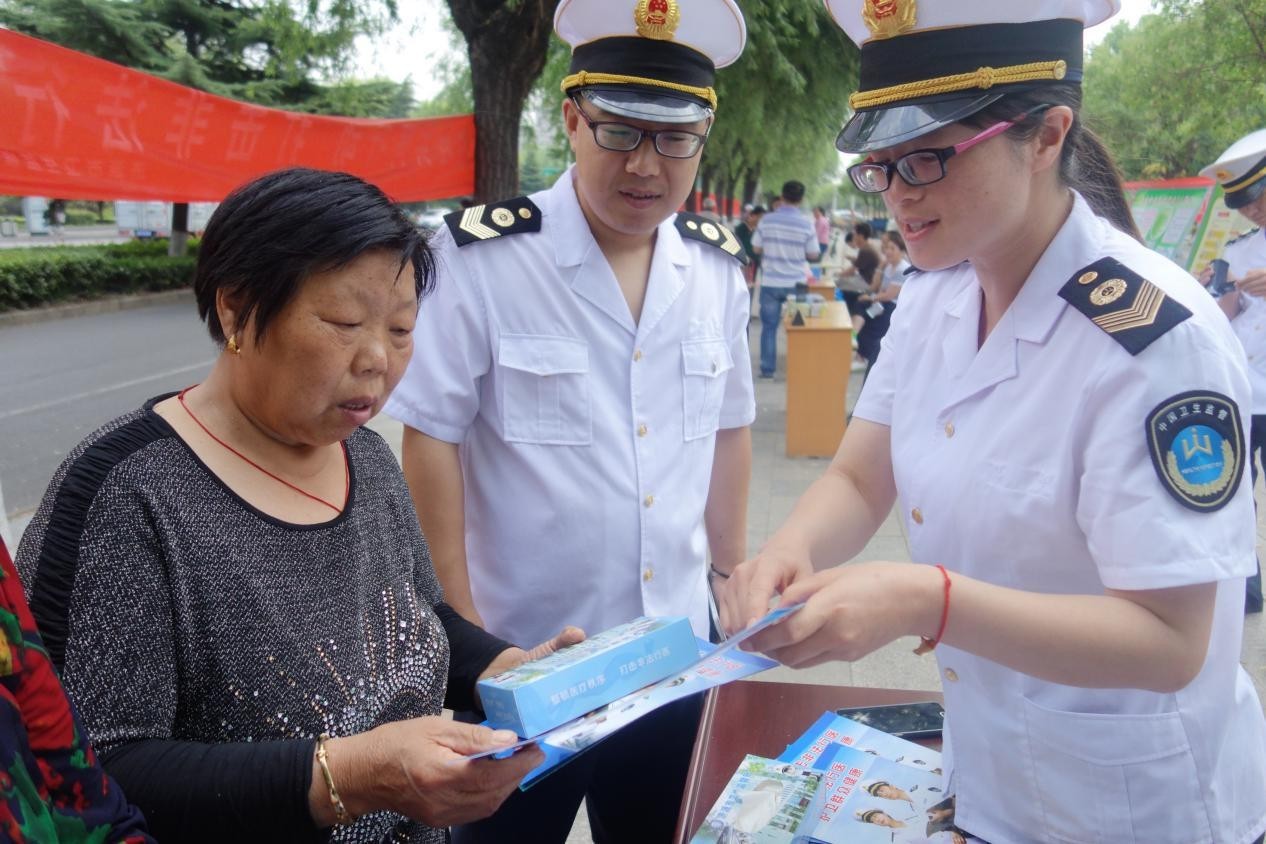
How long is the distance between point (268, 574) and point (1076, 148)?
1.21 meters

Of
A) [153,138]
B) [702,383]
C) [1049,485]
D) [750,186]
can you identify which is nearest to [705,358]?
[702,383]

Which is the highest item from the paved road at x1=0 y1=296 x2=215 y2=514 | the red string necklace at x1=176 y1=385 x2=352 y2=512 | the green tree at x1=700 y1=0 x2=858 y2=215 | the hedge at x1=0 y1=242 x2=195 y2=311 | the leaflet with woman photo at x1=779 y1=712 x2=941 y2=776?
the green tree at x1=700 y1=0 x2=858 y2=215

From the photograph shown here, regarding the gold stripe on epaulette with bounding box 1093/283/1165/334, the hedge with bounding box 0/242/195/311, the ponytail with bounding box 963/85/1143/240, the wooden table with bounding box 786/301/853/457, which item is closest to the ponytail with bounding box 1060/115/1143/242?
the ponytail with bounding box 963/85/1143/240

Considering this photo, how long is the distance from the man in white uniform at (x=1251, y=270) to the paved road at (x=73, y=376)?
627 cm

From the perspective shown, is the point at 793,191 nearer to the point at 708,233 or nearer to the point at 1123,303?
the point at 708,233

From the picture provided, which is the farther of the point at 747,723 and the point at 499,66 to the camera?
the point at 499,66

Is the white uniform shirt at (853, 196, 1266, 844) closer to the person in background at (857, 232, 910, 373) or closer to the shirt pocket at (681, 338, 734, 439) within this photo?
the shirt pocket at (681, 338, 734, 439)

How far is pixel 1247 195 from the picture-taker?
13.6ft

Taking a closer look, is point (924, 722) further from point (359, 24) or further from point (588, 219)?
point (359, 24)

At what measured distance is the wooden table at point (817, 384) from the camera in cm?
684

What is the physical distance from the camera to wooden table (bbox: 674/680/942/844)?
1577 millimetres

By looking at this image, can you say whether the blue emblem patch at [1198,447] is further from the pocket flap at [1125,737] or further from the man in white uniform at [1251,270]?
the man in white uniform at [1251,270]

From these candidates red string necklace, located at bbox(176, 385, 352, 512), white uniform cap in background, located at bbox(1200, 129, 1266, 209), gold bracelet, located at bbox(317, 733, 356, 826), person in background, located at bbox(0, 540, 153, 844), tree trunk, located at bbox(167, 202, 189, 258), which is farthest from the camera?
tree trunk, located at bbox(167, 202, 189, 258)

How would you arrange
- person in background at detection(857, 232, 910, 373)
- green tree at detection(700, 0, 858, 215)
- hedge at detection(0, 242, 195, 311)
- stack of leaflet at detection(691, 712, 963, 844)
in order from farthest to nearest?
hedge at detection(0, 242, 195, 311) → person in background at detection(857, 232, 910, 373) → green tree at detection(700, 0, 858, 215) → stack of leaflet at detection(691, 712, 963, 844)
